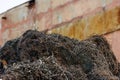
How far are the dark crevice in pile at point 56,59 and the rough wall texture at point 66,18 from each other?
399 centimetres

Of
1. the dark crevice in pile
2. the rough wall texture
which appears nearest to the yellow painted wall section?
the rough wall texture

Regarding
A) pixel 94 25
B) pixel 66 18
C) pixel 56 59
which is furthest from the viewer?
pixel 66 18

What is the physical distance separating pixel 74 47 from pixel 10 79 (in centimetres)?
190

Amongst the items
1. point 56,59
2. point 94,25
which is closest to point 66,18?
point 94,25

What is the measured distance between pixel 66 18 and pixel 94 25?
1377mm

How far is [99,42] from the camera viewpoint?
8406mm

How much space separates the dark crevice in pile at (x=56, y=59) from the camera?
19.9 ft

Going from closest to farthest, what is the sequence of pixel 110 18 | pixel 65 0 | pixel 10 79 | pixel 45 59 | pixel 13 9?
pixel 10 79 → pixel 45 59 → pixel 110 18 → pixel 65 0 → pixel 13 9

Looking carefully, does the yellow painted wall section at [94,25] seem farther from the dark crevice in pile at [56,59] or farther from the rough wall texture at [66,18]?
the dark crevice in pile at [56,59]

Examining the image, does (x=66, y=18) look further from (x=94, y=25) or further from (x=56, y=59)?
(x=56, y=59)

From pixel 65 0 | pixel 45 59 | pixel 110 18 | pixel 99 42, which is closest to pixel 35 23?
pixel 65 0

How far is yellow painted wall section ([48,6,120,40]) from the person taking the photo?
1213cm

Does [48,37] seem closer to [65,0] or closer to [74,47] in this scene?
[74,47]

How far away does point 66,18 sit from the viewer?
13.9 metres
